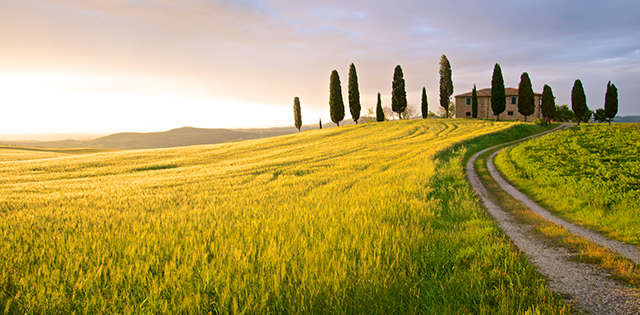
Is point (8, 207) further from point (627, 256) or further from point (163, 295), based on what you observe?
point (627, 256)

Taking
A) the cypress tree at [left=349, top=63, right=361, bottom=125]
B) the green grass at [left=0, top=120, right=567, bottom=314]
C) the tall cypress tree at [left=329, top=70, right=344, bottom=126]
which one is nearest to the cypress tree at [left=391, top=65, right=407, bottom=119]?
the cypress tree at [left=349, top=63, right=361, bottom=125]

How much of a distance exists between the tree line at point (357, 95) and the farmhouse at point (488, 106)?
6.81 meters

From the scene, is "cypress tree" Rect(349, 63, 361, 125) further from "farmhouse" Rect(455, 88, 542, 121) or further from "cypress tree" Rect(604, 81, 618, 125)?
"cypress tree" Rect(604, 81, 618, 125)

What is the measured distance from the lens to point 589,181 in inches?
422

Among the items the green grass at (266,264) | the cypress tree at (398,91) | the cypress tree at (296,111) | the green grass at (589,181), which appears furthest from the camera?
the cypress tree at (296,111)

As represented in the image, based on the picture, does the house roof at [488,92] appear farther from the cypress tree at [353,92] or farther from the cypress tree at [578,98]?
the cypress tree at [353,92]

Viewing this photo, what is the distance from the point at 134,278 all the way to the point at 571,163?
18.1 metres

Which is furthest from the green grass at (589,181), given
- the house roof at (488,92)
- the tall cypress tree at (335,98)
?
the house roof at (488,92)

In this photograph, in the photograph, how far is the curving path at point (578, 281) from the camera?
4.05 meters

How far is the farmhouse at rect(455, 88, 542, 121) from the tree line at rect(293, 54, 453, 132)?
6809mm

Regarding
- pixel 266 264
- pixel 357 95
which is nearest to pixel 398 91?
pixel 357 95

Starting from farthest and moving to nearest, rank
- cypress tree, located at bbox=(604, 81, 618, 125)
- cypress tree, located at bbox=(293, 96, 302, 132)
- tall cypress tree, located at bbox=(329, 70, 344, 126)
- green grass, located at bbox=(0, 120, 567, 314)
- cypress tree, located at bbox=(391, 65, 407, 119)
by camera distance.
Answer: cypress tree, located at bbox=(293, 96, 302, 132) → cypress tree, located at bbox=(391, 65, 407, 119) → tall cypress tree, located at bbox=(329, 70, 344, 126) → cypress tree, located at bbox=(604, 81, 618, 125) → green grass, located at bbox=(0, 120, 567, 314)

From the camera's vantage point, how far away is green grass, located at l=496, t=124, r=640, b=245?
802 cm

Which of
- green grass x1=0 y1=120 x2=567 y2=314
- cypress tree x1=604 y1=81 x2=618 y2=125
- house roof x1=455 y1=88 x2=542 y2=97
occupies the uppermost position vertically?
house roof x1=455 y1=88 x2=542 y2=97
